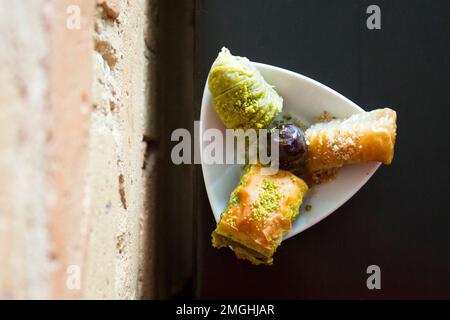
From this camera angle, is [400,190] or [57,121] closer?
[57,121]

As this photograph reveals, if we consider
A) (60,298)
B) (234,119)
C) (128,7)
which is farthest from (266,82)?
(60,298)

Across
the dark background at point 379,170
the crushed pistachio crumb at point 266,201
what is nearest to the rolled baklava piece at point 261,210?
the crushed pistachio crumb at point 266,201

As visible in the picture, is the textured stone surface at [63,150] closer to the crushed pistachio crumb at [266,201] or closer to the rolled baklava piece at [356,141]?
the crushed pistachio crumb at [266,201]

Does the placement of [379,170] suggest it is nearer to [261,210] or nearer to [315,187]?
[315,187]

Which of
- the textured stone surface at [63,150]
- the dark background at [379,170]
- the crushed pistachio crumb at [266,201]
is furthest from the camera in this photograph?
the dark background at [379,170]

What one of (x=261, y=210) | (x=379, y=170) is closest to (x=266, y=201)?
(x=261, y=210)

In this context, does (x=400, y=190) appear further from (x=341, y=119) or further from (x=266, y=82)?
(x=266, y=82)
